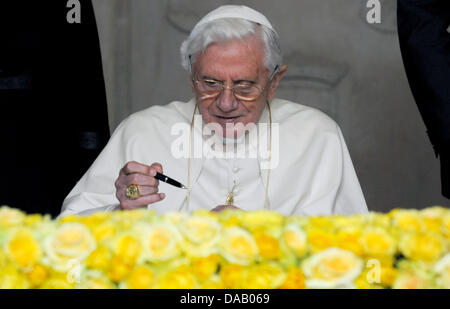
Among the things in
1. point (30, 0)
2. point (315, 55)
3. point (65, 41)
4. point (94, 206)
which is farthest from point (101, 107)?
point (315, 55)

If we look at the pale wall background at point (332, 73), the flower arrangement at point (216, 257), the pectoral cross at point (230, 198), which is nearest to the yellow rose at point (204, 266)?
the flower arrangement at point (216, 257)

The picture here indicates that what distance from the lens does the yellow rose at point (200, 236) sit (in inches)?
41.8

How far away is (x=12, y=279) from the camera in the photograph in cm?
106

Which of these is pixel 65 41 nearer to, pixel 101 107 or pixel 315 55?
pixel 101 107

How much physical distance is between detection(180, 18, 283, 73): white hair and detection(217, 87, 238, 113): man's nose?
0.17m

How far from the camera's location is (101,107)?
130 inches

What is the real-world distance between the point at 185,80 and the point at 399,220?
10.9 ft

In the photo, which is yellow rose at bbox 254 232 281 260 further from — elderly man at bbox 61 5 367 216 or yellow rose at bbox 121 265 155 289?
elderly man at bbox 61 5 367 216

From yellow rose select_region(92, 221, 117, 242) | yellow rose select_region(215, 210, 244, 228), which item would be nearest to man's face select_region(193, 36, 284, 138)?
yellow rose select_region(215, 210, 244, 228)

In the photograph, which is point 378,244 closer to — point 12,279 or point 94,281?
point 94,281

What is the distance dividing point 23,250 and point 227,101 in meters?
1.29

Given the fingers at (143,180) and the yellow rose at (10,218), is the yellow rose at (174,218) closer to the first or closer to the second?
the yellow rose at (10,218)

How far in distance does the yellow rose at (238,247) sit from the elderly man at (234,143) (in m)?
1.14

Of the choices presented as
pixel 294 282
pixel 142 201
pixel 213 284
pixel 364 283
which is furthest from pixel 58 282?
pixel 142 201
